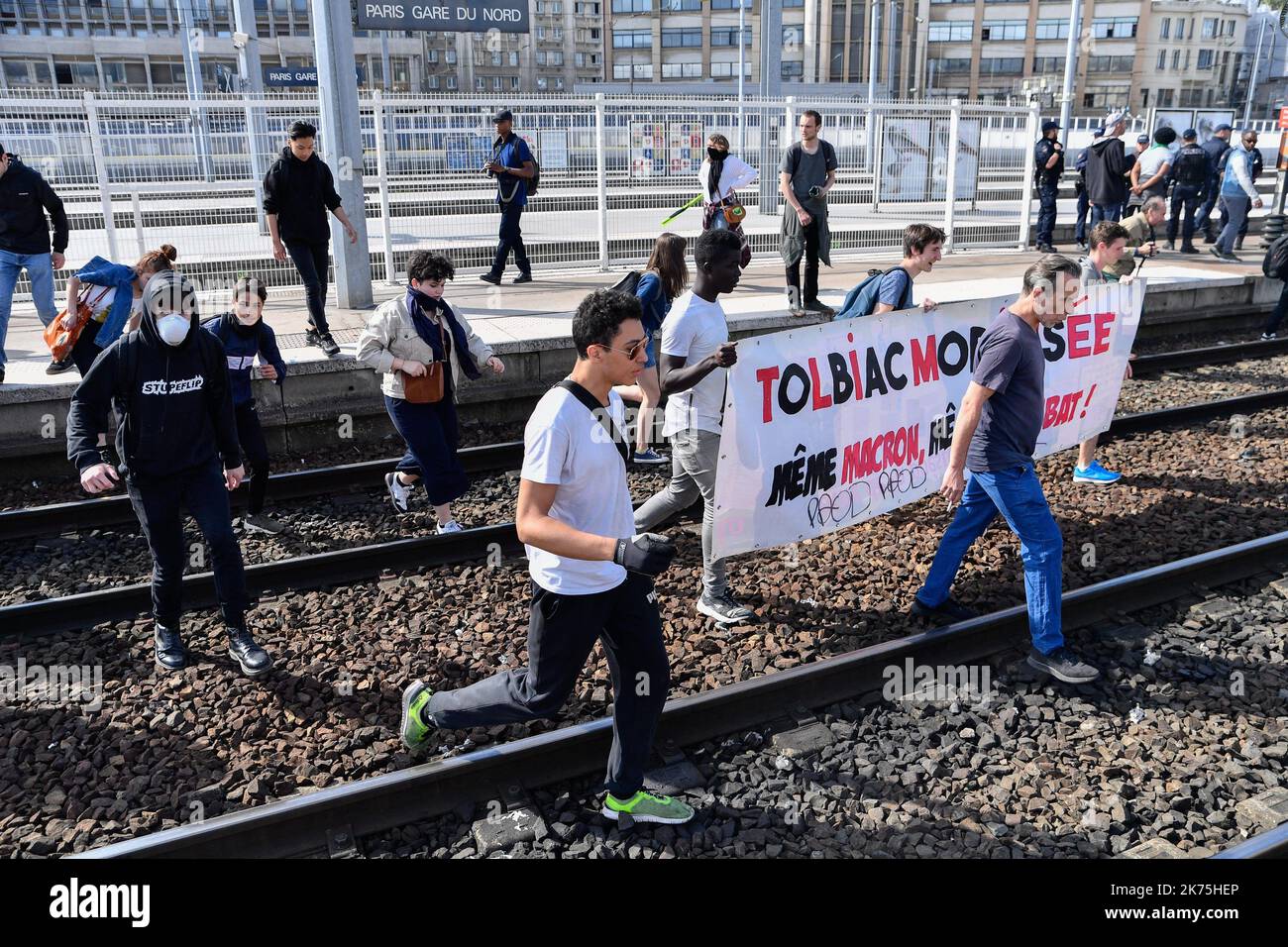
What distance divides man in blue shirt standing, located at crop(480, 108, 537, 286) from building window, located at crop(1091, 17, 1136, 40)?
304 ft

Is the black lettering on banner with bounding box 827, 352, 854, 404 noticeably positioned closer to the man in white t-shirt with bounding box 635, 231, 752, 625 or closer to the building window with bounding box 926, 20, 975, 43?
the man in white t-shirt with bounding box 635, 231, 752, 625

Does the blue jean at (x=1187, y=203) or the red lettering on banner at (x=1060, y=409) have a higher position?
the blue jean at (x=1187, y=203)

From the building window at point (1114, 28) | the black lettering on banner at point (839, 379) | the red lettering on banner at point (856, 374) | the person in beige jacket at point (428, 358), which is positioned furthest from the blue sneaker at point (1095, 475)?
the building window at point (1114, 28)

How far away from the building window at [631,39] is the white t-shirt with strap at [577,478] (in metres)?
94.0

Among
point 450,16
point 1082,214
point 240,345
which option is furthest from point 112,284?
point 1082,214

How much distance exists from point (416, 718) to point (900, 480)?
11.8ft

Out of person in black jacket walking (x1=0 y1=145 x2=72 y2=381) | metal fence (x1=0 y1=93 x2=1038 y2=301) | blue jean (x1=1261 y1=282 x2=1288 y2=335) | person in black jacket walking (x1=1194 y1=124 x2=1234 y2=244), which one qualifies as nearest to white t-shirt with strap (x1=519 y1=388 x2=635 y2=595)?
person in black jacket walking (x1=0 y1=145 x2=72 y2=381)

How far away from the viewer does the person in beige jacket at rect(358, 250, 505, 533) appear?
6.59 m

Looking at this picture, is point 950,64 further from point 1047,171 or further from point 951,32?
point 1047,171

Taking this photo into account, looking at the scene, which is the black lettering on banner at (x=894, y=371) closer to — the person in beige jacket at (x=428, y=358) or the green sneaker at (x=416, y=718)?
the person in beige jacket at (x=428, y=358)

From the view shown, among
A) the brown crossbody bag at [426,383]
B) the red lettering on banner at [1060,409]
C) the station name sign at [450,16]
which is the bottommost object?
the red lettering on banner at [1060,409]

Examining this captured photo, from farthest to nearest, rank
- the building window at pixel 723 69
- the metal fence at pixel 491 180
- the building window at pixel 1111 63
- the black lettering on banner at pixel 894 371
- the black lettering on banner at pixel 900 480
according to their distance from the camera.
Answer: the building window at pixel 1111 63, the building window at pixel 723 69, the metal fence at pixel 491 180, the black lettering on banner at pixel 900 480, the black lettering on banner at pixel 894 371

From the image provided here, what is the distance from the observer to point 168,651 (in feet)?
18.3

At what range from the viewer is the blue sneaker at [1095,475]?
830 centimetres
